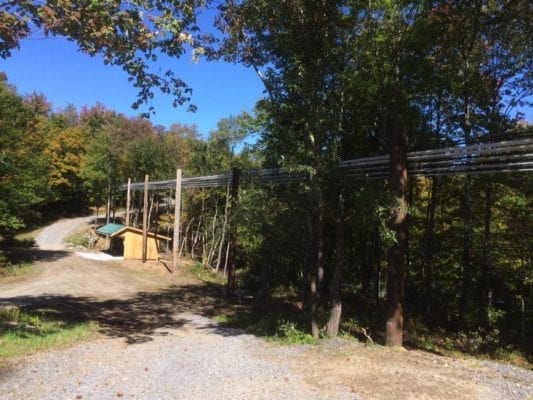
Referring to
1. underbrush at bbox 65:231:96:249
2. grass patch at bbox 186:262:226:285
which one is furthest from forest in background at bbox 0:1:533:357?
underbrush at bbox 65:231:96:249

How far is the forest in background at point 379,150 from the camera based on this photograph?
27.6ft

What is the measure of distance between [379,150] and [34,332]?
8471 mm

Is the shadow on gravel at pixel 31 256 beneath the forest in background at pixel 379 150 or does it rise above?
beneath

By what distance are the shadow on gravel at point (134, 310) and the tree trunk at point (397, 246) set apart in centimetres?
357

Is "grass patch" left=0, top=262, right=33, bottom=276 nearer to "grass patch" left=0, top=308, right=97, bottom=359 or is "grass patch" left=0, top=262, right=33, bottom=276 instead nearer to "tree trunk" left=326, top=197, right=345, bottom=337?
"grass patch" left=0, top=308, right=97, bottom=359

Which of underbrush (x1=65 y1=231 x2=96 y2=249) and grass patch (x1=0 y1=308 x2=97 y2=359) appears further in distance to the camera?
underbrush (x1=65 y1=231 x2=96 y2=249)

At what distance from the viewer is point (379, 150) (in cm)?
1161

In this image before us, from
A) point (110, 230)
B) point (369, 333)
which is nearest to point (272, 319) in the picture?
point (369, 333)

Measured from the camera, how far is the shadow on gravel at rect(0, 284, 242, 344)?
1064 centimetres

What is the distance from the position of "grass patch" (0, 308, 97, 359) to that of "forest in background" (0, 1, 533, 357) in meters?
4.03

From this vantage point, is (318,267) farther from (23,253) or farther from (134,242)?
(23,253)

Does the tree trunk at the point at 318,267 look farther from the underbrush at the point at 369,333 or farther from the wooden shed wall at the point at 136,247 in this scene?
the wooden shed wall at the point at 136,247

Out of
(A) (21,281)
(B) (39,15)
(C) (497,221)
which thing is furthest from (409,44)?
(A) (21,281)

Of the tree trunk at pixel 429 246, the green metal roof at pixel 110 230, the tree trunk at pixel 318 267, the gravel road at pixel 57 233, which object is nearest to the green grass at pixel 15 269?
the green metal roof at pixel 110 230
